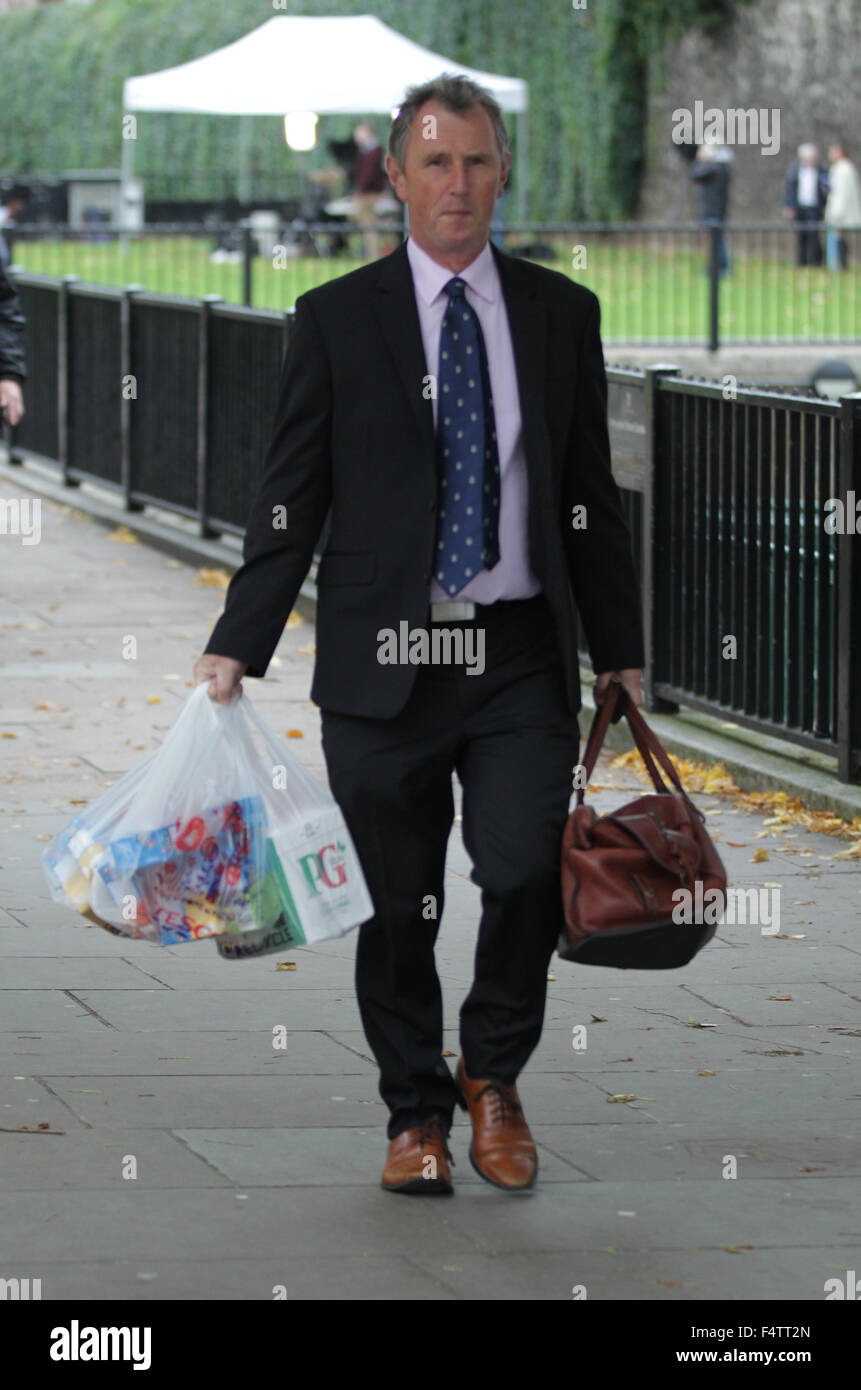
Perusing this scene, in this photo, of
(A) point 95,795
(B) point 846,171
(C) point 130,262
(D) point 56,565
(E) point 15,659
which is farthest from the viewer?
(B) point 846,171

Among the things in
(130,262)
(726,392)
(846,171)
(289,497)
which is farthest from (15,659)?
(846,171)

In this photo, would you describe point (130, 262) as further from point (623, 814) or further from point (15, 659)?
point (623, 814)

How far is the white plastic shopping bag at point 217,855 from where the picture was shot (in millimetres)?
4453

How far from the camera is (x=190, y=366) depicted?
45.5ft

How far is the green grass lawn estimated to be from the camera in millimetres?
22375

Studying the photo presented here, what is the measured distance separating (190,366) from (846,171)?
22062 mm

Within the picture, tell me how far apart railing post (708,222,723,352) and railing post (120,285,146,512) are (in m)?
7.64

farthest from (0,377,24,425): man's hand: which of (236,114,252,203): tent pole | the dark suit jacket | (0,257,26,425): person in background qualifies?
(236,114,252,203): tent pole

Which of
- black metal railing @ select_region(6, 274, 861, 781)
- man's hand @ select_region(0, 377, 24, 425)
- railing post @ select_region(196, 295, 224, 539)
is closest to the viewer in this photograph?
black metal railing @ select_region(6, 274, 861, 781)

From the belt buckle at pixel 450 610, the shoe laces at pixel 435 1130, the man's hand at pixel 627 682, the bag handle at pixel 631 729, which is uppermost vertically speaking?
the belt buckle at pixel 450 610

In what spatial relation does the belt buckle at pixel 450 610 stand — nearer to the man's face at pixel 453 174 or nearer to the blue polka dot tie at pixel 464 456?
the blue polka dot tie at pixel 464 456

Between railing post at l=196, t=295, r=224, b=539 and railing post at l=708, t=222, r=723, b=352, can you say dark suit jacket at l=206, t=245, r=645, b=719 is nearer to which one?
railing post at l=196, t=295, r=224, b=539

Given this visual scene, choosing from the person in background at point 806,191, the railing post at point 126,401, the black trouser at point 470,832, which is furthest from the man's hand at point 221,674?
the person in background at point 806,191

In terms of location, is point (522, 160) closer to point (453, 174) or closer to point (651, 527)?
point (651, 527)
